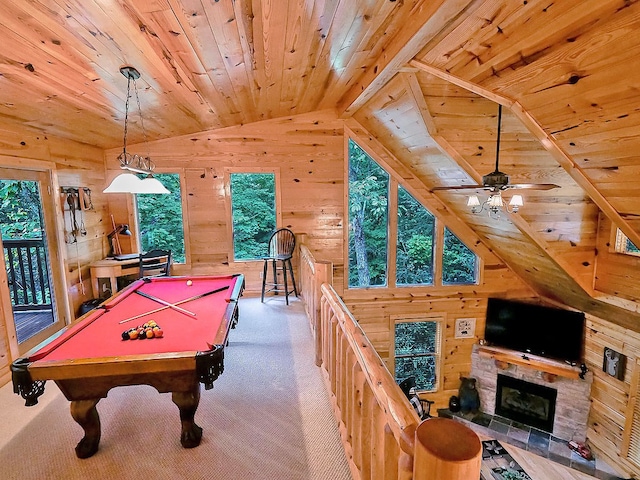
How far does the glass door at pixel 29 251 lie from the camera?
326 cm

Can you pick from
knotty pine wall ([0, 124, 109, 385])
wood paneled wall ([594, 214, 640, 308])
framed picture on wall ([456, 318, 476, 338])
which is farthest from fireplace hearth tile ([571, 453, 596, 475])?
knotty pine wall ([0, 124, 109, 385])

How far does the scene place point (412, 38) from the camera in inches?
89.0

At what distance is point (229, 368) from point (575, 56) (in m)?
3.41

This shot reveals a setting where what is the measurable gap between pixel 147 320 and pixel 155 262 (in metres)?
2.34

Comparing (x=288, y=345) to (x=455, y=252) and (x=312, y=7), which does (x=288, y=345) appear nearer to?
(x=312, y=7)

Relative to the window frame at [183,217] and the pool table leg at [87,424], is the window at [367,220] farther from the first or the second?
the pool table leg at [87,424]

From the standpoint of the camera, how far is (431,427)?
86 centimetres

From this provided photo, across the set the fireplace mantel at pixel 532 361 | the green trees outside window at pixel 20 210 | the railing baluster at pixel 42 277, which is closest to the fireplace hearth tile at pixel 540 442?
the fireplace mantel at pixel 532 361

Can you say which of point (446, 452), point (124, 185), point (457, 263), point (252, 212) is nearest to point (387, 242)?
point (457, 263)

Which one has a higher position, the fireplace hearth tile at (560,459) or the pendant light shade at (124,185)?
the pendant light shade at (124,185)

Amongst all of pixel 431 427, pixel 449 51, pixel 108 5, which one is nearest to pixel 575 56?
pixel 449 51

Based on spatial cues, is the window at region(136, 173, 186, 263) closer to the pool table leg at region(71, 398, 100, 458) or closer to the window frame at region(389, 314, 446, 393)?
the pool table leg at region(71, 398, 100, 458)

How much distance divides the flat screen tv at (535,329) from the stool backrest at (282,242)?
3.74 meters

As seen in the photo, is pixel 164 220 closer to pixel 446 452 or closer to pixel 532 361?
pixel 446 452
